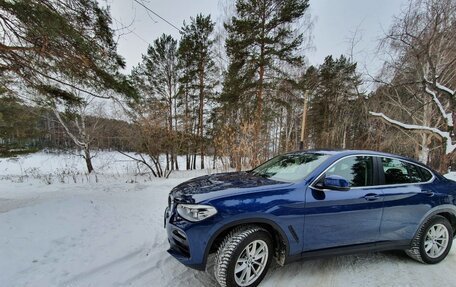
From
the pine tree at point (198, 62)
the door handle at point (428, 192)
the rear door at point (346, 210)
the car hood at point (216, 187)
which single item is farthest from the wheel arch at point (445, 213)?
the pine tree at point (198, 62)

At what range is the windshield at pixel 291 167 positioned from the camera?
288 cm

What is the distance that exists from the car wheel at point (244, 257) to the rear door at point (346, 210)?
484 millimetres

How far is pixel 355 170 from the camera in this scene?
116 inches

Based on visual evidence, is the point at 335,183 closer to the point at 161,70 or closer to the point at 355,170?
the point at 355,170

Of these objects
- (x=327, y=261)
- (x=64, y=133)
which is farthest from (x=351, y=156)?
(x=64, y=133)

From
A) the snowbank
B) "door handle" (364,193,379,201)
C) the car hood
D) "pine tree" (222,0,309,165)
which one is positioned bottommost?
the snowbank

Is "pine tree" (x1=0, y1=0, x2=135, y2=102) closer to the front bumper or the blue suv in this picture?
the blue suv

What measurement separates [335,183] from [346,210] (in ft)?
1.29

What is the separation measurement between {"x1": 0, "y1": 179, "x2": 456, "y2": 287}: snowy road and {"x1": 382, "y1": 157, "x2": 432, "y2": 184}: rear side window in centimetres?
108

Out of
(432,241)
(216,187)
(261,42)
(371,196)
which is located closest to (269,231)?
(216,187)

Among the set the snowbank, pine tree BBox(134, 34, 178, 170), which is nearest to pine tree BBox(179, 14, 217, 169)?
pine tree BBox(134, 34, 178, 170)

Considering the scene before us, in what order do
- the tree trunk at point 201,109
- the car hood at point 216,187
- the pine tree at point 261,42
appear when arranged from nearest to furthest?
the car hood at point 216,187 < the pine tree at point 261,42 < the tree trunk at point 201,109

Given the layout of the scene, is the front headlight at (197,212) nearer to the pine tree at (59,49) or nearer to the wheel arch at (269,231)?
the wheel arch at (269,231)

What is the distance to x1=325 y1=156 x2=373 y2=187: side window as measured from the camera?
2867 mm
